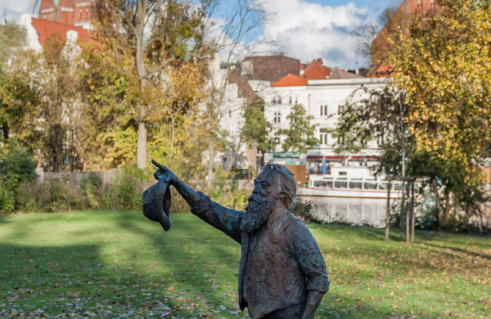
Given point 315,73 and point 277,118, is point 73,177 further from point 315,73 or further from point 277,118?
point 315,73

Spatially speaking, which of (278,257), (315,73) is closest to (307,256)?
(278,257)

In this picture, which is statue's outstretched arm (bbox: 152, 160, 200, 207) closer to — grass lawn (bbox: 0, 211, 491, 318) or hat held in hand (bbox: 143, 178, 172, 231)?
hat held in hand (bbox: 143, 178, 172, 231)

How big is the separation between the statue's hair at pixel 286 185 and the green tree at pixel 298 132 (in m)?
67.9

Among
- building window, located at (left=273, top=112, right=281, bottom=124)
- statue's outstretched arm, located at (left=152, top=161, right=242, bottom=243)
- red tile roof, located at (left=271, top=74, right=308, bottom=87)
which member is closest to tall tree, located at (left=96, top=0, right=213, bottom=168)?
statue's outstretched arm, located at (left=152, top=161, right=242, bottom=243)

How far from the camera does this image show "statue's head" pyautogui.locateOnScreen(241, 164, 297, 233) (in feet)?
13.2

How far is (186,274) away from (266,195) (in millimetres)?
10128

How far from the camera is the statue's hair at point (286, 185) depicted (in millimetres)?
4039

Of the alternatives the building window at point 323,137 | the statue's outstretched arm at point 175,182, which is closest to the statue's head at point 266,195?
the statue's outstretched arm at point 175,182

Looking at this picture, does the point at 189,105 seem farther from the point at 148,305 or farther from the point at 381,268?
the point at 148,305

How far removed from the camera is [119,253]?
1684 cm

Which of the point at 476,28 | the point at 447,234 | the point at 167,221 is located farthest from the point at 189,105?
the point at 167,221

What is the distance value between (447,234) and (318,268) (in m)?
24.0

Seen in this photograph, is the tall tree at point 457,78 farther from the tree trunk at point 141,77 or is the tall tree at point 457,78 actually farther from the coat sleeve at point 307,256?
the tree trunk at point 141,77

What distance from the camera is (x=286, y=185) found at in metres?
4.05
